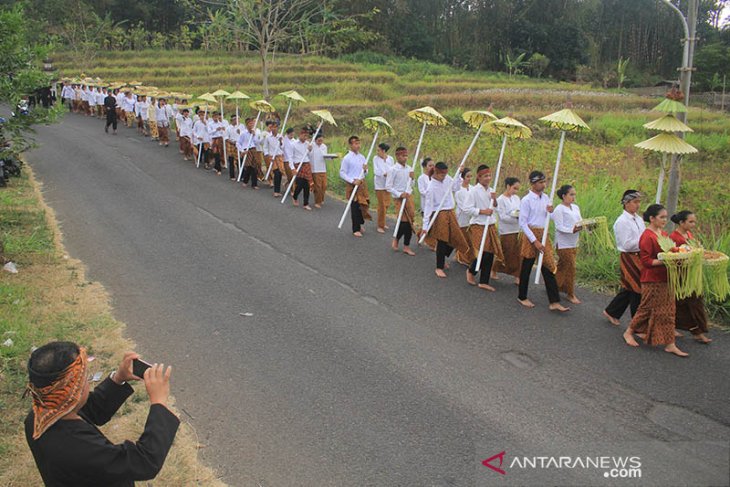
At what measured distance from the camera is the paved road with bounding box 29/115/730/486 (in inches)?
185

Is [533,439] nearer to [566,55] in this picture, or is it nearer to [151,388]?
[151,388]

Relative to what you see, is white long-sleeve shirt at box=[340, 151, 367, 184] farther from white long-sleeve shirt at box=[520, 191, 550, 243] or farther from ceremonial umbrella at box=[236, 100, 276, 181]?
white long-sleeve shirt at box=[520, 191, 550, 243]

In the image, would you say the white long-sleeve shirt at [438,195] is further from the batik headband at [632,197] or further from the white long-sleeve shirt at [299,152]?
the white long-sleeve shirt at [299,152]

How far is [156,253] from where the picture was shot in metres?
9.55

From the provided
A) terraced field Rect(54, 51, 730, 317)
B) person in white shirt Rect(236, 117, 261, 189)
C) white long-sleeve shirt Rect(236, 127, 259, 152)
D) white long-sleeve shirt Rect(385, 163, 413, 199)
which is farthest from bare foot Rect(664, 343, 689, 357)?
white long-sleeve shirt Rect(236, 127, 259, 152)

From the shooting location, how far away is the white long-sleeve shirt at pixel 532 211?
7.73m

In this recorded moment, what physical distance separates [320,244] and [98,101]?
1938cm

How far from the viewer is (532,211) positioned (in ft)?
25.6

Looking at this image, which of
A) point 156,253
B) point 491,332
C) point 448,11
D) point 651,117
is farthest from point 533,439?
point 448,11

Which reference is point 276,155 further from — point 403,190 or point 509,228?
point 509,228

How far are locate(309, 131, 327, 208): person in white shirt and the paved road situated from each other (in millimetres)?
2479

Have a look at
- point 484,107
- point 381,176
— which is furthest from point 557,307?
point 484,107

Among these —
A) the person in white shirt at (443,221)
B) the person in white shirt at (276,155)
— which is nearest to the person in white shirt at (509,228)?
the person in white shirt at (443,221)

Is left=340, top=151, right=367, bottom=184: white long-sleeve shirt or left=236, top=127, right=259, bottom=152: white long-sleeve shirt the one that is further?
left=236, top=127, right=259, bottom=152: white long-sleeve shirt
